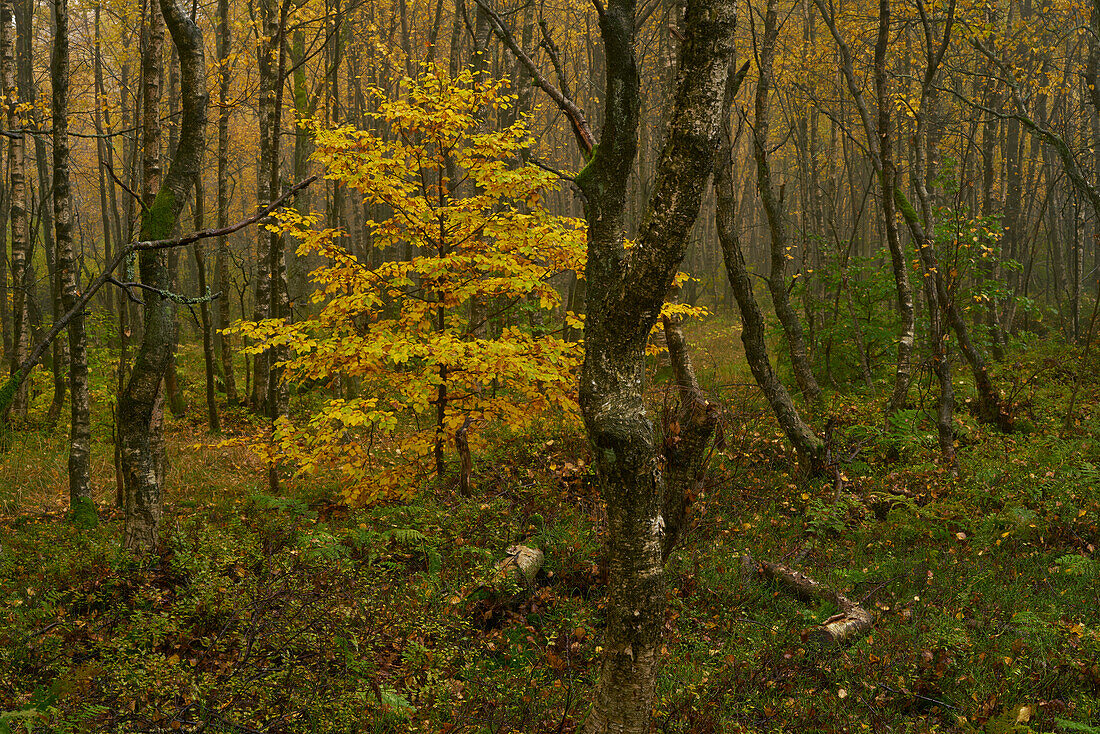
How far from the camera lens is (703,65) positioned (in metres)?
2.57

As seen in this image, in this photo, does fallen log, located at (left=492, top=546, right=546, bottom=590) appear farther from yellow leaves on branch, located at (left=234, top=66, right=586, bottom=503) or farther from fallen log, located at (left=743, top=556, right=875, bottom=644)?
fallen log, located at (left=743, top=556, right=875, bottom=644)

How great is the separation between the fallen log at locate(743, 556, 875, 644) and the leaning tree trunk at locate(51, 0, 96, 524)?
6.63 m

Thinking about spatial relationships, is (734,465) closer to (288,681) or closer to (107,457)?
(288,681)

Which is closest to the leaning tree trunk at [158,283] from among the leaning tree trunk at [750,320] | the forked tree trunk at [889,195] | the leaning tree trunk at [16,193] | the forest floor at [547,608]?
A: the forest floor at [547,608]

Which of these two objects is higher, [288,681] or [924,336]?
[924,336]

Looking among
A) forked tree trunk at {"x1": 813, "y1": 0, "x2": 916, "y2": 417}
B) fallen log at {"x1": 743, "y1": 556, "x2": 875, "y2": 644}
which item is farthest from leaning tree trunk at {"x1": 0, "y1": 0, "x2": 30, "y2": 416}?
forked tree trunk at {"x1": 813, "y1": 0, "x2": 916, "y2": 417}

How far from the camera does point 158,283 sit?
4.66 meters

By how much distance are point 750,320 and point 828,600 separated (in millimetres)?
3604

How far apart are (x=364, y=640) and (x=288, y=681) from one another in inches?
21.0

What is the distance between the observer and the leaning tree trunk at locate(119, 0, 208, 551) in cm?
463

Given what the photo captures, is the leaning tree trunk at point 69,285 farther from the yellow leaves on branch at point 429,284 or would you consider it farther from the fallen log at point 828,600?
the fallen log at point 828,600

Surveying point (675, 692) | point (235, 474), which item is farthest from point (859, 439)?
point (235, 474)

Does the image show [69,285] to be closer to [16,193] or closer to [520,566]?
[16,193]

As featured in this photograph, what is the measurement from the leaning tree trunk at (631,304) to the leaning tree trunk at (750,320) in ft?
15.7
